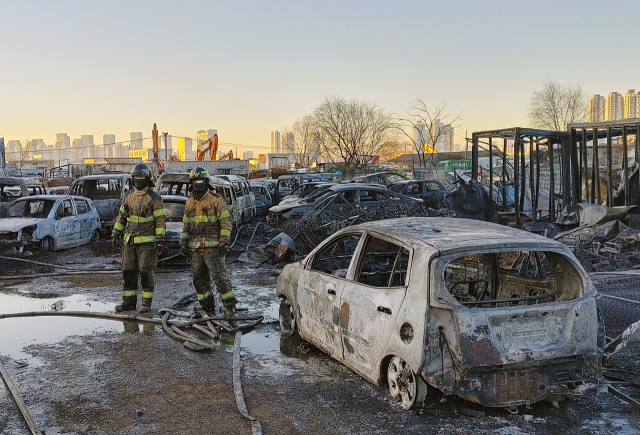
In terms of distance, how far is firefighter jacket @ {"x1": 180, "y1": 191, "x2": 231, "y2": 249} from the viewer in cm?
807

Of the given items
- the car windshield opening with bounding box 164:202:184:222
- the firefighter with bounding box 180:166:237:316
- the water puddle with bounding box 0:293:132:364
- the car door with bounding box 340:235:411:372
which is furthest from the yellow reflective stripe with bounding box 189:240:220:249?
the car windshield opening with bounding box 164:202:184:222

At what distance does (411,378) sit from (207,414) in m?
1.64

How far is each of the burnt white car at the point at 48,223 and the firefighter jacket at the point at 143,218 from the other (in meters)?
6.19

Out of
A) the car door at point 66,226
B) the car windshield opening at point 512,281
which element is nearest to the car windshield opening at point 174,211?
the car door at point 66,226

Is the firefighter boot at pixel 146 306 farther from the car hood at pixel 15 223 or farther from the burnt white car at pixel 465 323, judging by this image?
the car hood at pixel 15 223

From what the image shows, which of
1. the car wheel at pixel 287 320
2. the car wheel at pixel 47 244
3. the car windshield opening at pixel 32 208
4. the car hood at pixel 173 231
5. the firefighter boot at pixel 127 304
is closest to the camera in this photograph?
the car wheel at pixel 287 320

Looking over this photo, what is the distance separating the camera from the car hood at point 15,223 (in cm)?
1320

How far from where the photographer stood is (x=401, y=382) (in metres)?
4.77

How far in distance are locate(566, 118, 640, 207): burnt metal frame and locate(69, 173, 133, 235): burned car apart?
40.8 ft

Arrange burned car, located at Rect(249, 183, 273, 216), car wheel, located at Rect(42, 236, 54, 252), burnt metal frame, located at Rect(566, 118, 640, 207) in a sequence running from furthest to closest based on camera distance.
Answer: burned car, located at Rect(249, 183, 273, 216) < burnt metal frame, located at Rect(566, 118, 640, 207) < car wheel, located at Rect(42, 236, 54, 252)

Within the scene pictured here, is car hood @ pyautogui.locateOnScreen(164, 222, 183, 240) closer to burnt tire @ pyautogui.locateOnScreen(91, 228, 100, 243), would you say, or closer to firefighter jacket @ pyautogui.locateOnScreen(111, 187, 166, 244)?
firefighter jacket @ pyautogui.locateOnScreen(111, 187, 166, 244)

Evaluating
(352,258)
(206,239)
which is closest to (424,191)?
(206,239)

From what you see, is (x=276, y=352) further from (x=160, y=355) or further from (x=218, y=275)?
(x=218, y=275)

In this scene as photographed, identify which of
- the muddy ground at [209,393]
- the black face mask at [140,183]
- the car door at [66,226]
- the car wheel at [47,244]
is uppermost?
the black face mask at [140,183]
